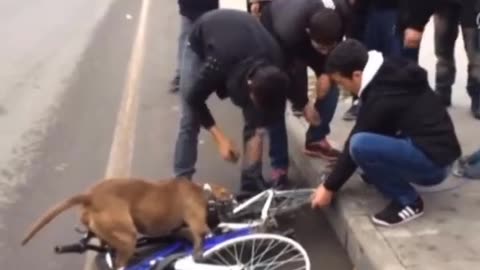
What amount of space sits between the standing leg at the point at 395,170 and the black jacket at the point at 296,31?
697 millimetres

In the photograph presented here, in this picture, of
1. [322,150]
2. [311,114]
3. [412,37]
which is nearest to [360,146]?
[311,114]

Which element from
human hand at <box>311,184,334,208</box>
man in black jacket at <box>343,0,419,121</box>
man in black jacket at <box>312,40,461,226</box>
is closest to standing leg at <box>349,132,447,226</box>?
man in black jacket at <box>312,40,461,226</box>

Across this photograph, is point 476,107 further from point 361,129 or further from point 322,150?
point 361,129

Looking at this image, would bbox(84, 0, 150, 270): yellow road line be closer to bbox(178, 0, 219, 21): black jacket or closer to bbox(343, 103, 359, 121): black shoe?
bbox(178, 0, 219, 21): black jacket

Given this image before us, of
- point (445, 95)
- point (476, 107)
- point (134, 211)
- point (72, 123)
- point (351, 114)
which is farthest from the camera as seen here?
point (72, 123)

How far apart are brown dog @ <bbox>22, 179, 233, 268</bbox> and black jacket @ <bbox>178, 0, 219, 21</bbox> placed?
3.51 metres

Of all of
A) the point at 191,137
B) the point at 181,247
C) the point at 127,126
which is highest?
the point at 191,137

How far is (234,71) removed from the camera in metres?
5.53

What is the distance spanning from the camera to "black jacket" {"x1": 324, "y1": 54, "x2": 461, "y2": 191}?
17.7ft

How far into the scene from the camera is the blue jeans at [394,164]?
17.6 ft

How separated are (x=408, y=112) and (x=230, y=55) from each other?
1.02 metres

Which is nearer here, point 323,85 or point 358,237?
point 358,237

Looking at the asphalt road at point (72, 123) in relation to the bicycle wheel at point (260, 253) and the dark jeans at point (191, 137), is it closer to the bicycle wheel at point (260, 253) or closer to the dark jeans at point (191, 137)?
the bicycle wheel at point (260, 253)

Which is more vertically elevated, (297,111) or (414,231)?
(297,111)
